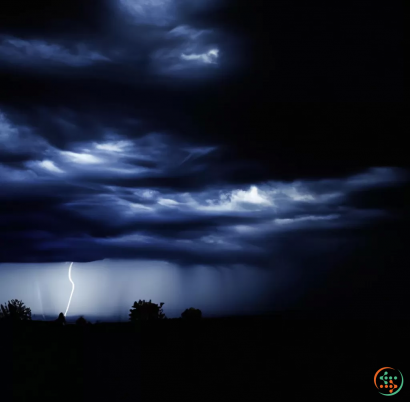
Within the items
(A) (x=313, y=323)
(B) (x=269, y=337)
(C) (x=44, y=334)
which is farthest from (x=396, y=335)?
(C) (x=44, y=334)

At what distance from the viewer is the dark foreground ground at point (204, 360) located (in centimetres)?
838

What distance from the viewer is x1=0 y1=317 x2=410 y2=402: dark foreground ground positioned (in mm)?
8383

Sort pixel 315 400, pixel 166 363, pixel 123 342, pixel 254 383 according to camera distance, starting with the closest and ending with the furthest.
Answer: pixel 315 400 → pixel 254 383 → pixel 166 363 → pixel 123 342

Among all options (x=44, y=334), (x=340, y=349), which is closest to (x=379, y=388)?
(x=340, y=349)

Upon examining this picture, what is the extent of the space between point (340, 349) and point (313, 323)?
2.65 feet

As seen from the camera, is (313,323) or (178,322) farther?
(178,322)

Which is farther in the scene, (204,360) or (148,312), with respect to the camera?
(148,312)

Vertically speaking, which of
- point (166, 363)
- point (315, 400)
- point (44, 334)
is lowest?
point (315, 400)

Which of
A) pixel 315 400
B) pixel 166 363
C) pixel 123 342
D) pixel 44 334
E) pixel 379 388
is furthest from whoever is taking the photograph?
pixel 44 334

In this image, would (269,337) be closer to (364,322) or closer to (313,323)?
(313,323)

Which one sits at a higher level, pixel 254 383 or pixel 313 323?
pixel 313 323

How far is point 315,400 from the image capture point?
833 centimetres

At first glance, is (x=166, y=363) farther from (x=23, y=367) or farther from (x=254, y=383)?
(x=23, y=367)

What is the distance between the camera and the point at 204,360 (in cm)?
970
